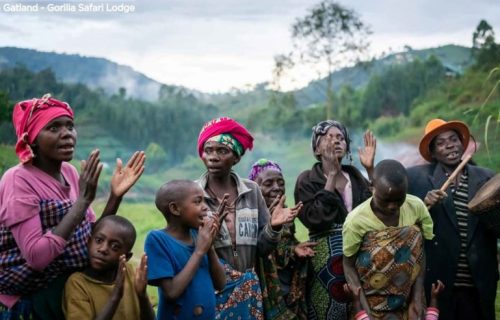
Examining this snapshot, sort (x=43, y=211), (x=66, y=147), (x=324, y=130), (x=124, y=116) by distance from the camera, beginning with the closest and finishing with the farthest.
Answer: (x=43, y=211), (x=66, y=147), (x=324, y=130), (x=124, y=116)

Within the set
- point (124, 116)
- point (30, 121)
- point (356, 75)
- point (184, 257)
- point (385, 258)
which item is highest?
point (356, 75)

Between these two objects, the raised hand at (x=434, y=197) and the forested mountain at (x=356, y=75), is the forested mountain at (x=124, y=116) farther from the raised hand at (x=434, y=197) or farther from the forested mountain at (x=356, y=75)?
the raised hand at (x=434, y=197)

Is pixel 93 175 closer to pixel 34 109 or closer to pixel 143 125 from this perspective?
pixel 34 109

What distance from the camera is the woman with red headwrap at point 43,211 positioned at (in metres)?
2.94

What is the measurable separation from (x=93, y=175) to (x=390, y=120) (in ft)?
21.7

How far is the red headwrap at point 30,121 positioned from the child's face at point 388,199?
5.59 ft

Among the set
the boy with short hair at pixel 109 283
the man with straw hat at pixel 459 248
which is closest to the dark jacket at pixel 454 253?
the man with straw hat at pixel 459 248

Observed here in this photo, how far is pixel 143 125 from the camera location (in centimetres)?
952

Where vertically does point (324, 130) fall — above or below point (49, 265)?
above

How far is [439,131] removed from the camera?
457 centimetres

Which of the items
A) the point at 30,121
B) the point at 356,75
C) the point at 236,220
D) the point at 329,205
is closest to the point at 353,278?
the point at 329,205

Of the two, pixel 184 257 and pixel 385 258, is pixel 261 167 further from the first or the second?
pixel 184 257

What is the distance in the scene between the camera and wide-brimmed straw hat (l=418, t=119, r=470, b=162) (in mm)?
4543

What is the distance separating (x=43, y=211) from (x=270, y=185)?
184 centimetres
